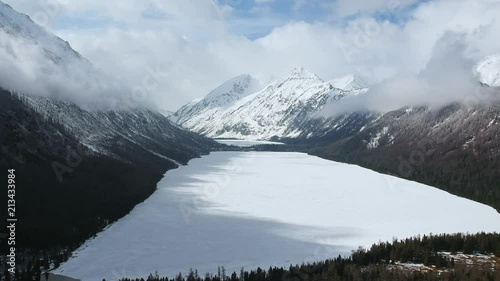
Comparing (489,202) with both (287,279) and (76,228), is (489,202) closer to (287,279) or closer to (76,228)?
(287,279)

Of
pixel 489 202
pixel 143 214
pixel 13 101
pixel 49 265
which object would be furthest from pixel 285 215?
pixel 13 101

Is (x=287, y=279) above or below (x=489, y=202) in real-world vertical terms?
below

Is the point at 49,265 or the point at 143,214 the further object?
the point at 143,214

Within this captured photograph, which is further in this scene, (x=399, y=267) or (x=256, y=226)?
(x=256, y=226)

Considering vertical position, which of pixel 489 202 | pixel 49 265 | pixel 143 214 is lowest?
pixel 49 265

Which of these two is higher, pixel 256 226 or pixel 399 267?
pixel 256 226

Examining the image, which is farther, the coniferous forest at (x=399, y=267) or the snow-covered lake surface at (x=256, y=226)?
the snow-covered lake surface at (x=256, y=226)

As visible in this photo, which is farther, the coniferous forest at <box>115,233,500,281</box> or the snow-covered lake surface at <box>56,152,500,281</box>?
the snow-covered lake surface at <box>56,152,500,281</box>

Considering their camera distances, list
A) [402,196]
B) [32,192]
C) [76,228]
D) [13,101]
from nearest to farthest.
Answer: [76,228]
[32,192]
[402,196]
[13,101]
